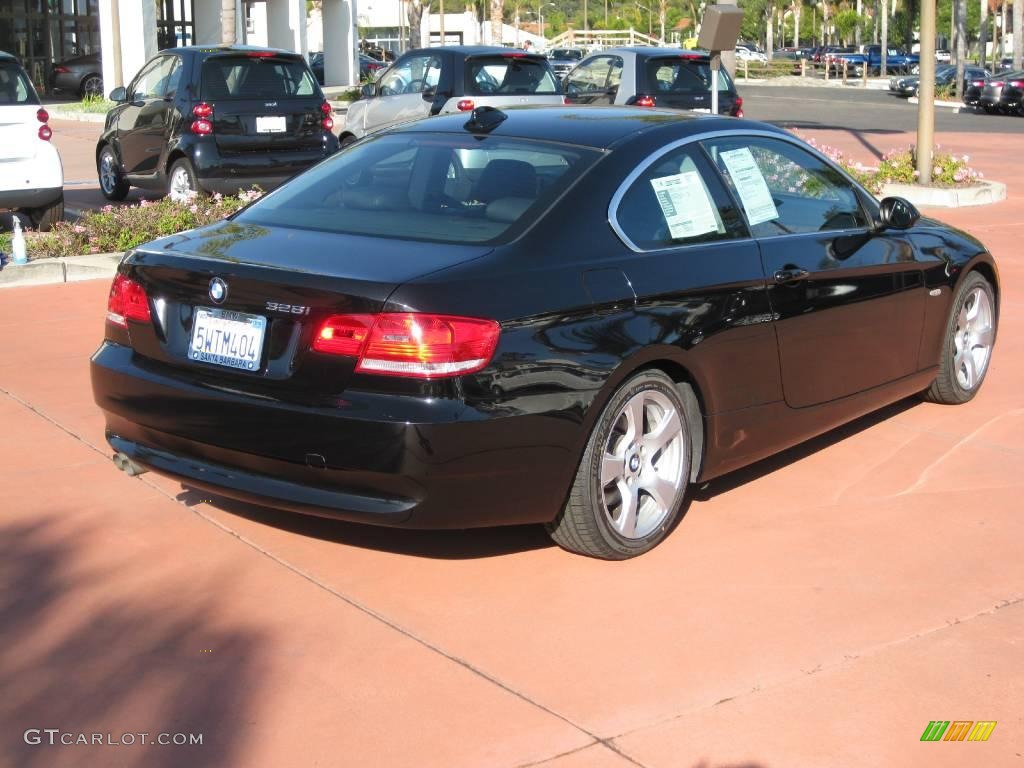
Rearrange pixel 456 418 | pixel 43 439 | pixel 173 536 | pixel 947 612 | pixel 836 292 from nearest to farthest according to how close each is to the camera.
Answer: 1. pixel 456 418
2. pixel 947 612
3. pixel 173 536
4. pixel 836 292
5. pixel 43 439

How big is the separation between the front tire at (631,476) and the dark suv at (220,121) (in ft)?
32.2

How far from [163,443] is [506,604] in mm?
1324

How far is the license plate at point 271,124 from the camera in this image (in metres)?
14.3

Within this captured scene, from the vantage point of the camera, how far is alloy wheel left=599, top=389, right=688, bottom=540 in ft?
16.1

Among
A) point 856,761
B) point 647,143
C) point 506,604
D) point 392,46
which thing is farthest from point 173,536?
point 392,46

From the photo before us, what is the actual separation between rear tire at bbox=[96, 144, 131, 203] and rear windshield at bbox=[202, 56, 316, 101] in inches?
70.7

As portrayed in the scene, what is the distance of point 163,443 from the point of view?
488cm

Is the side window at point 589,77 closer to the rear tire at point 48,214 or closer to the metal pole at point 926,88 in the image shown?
the metal pole at point 926,88

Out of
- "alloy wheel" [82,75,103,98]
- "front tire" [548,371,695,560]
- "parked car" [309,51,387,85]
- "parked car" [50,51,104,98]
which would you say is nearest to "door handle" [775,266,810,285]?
"front tire" [548,371,695,560]

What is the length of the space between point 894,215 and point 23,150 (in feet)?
27.5

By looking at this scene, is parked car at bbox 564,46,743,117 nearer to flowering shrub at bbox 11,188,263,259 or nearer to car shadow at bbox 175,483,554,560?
flowering shrub at bbox 11,188,263,259

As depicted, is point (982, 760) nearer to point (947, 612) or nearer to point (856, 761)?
point (856, 761)

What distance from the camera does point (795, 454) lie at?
646 centimetres

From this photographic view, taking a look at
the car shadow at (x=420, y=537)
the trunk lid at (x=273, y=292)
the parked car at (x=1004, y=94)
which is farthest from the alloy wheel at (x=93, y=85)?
the trunk lid at (x=273, y=292)
